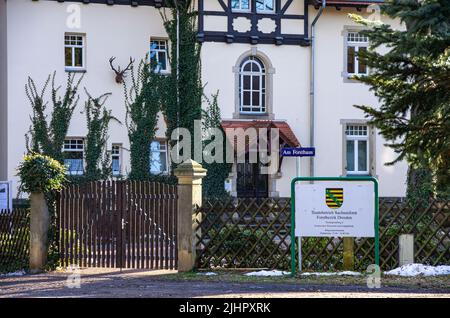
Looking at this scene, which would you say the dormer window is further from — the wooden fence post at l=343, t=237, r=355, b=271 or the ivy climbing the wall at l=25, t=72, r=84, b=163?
the wooden fence post at l=343, t=237, r=355, b=271

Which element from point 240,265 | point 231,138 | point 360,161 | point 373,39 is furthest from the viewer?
point 360,161

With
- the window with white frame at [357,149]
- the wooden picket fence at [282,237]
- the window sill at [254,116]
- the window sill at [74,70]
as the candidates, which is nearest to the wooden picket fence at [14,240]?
the wooden picket fence at [282,237]

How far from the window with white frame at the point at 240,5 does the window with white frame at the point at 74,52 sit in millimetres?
5261

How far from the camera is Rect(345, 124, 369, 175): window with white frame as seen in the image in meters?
28.5

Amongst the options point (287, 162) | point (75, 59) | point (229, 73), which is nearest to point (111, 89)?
point (75, 59)

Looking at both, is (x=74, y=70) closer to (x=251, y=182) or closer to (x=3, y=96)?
(x=3, y=96)

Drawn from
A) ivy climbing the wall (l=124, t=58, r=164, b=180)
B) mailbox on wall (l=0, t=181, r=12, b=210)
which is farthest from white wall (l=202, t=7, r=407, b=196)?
mailbox on wall (l=0, t=181, r=12, b=210)

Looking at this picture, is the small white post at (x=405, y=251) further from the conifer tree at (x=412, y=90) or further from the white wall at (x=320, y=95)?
the white wall at (x=320, y=95)

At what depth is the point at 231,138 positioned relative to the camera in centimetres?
2678

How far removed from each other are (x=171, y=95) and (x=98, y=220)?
11413mm

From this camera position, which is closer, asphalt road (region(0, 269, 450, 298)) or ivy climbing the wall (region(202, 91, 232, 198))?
asphalt road (region(0, 269, 450, 298))

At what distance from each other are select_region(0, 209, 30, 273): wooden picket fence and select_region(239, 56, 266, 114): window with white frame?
1170cm

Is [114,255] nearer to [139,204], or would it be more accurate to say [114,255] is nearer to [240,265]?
[139,204]

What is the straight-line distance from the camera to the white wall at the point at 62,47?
2658 centimetres
